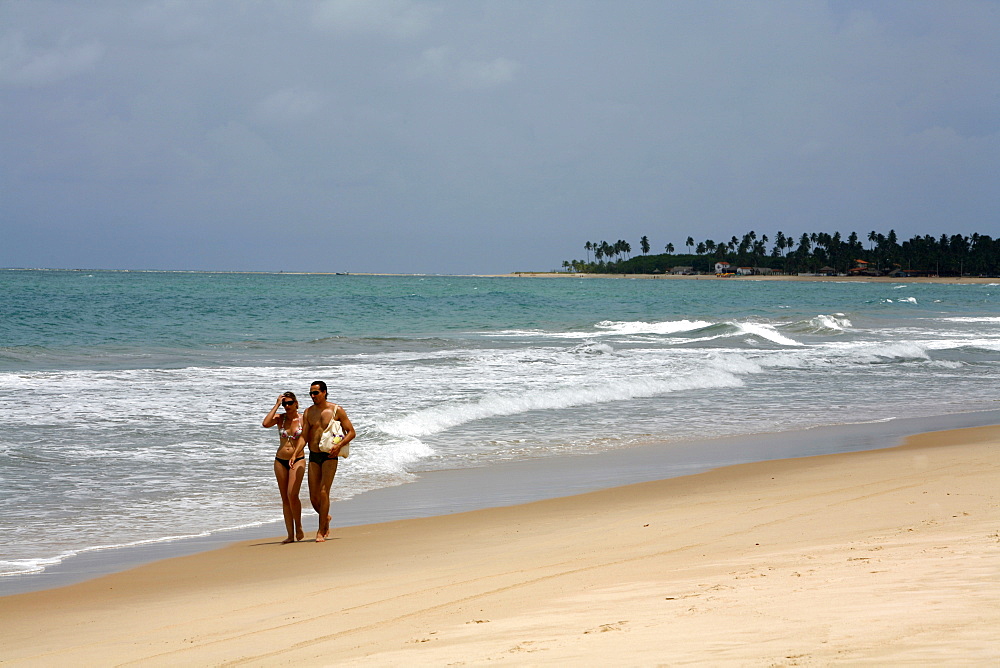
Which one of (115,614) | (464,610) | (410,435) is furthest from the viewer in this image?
(410,435)

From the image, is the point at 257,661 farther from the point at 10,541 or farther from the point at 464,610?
the point at 10,541

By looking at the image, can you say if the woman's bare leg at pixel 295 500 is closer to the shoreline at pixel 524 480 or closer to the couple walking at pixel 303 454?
the couple walking at pixel 303 454

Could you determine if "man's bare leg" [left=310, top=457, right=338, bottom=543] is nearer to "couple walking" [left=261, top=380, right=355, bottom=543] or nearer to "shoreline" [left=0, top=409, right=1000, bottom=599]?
"couple walking" [left=261, top=380, right=355, bottom=543]

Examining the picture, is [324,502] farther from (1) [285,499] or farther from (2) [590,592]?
(2) [590,592]

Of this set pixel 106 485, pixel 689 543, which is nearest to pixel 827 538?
pixel 689 543

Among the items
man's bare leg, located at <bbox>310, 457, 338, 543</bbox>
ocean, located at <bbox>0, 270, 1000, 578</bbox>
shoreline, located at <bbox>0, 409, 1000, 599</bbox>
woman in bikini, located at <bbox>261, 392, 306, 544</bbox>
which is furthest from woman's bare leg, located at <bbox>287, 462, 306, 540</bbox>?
ocean, located at <bbox>0, 270, 1000, 578</bbox>

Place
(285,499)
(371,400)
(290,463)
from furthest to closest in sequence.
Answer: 1. (371,400)
2. (290,463)
3. (285,499)

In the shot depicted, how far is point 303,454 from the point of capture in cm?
824

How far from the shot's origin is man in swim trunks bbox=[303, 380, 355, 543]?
8.18 m

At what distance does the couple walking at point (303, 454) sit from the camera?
26.2 ft

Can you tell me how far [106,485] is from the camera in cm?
1003

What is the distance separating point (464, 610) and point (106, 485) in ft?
20.6

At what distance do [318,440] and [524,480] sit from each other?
3.03 m

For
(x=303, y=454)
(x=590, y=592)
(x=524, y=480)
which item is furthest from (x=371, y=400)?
(x=590, y=592)
